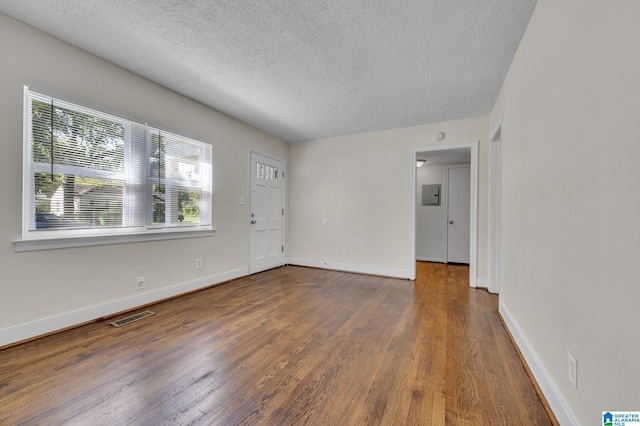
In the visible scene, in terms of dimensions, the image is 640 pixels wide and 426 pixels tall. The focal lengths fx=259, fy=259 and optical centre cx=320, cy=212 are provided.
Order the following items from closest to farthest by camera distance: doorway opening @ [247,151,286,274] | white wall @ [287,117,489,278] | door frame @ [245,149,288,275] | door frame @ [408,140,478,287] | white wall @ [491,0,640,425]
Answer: white wall @ [491,0,640,425] → door frame @ [408,140,478,287] → white wall @ [287,117,489,278] → door frame @ [245,149,288,275] → doorway opening @ [247,151,286,274]

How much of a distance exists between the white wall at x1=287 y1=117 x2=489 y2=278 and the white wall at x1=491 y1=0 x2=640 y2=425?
2.13 metres

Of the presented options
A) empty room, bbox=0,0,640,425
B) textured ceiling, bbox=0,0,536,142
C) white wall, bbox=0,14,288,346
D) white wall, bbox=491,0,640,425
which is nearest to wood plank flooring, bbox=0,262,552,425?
empty room, bbox=0,0,640,425

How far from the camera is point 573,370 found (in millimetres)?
1206

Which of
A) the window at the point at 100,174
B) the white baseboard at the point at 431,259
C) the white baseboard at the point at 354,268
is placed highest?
the window at the point at 100,174

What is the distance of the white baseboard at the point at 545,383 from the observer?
1.23m

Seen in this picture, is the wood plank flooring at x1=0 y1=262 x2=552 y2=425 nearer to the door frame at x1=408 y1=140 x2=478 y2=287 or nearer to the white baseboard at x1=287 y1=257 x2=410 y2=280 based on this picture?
the door frame at x1=408 y1=140 x2=478 y2=287

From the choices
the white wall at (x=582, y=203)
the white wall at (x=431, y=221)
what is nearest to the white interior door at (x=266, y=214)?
the white wall at (x=431, y=221)

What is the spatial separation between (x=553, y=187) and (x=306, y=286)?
3.00 meters

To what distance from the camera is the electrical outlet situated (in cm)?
118

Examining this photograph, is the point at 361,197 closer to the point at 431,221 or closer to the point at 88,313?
the point at 431,221

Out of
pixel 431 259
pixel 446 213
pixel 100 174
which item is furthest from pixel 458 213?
pixel 100 174

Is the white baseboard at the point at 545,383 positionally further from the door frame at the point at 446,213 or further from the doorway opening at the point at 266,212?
the door frame at the point at 446,213

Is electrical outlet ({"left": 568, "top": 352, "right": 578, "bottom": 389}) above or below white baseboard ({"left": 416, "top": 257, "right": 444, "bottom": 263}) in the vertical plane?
above

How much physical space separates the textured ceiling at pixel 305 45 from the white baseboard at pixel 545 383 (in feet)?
7.75
